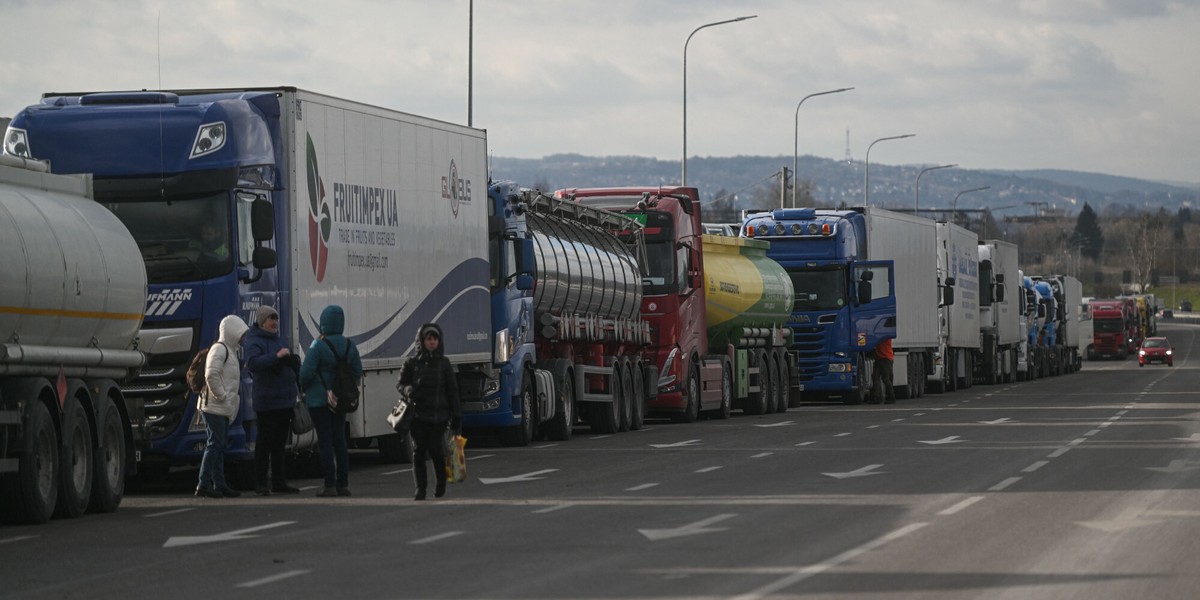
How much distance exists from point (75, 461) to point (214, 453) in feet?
6.48

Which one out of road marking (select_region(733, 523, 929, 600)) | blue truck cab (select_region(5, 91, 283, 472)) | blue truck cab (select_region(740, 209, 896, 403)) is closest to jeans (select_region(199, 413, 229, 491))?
blue truck cab (select_region(5, 91, 283, 472))

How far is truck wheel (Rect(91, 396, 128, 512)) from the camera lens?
692 inches

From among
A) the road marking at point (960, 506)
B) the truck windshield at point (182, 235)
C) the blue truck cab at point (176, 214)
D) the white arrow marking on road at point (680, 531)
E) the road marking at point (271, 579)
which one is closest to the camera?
the road marking at point (271, 579)

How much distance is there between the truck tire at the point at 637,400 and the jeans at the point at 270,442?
13.3m

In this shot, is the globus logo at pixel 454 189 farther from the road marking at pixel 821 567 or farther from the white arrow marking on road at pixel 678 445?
the road marking at pixel 821 567

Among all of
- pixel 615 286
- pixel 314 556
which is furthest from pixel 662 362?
pixel 314 556

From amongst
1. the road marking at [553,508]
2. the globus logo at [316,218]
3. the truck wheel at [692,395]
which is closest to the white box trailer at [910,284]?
the truck wheel at [692,395]

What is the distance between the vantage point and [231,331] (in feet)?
61.6

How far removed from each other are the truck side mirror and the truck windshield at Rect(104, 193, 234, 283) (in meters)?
0.25

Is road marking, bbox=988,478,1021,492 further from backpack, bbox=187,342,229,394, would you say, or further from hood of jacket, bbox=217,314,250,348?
backpack, bbox=187,342,229,394

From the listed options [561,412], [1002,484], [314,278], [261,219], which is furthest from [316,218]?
[561,412]

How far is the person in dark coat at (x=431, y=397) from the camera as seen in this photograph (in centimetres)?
1820

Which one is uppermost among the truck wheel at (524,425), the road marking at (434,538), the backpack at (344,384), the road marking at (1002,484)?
the backpack at (344,384)

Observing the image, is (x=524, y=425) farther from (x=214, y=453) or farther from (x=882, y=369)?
(x=882, y=369)
